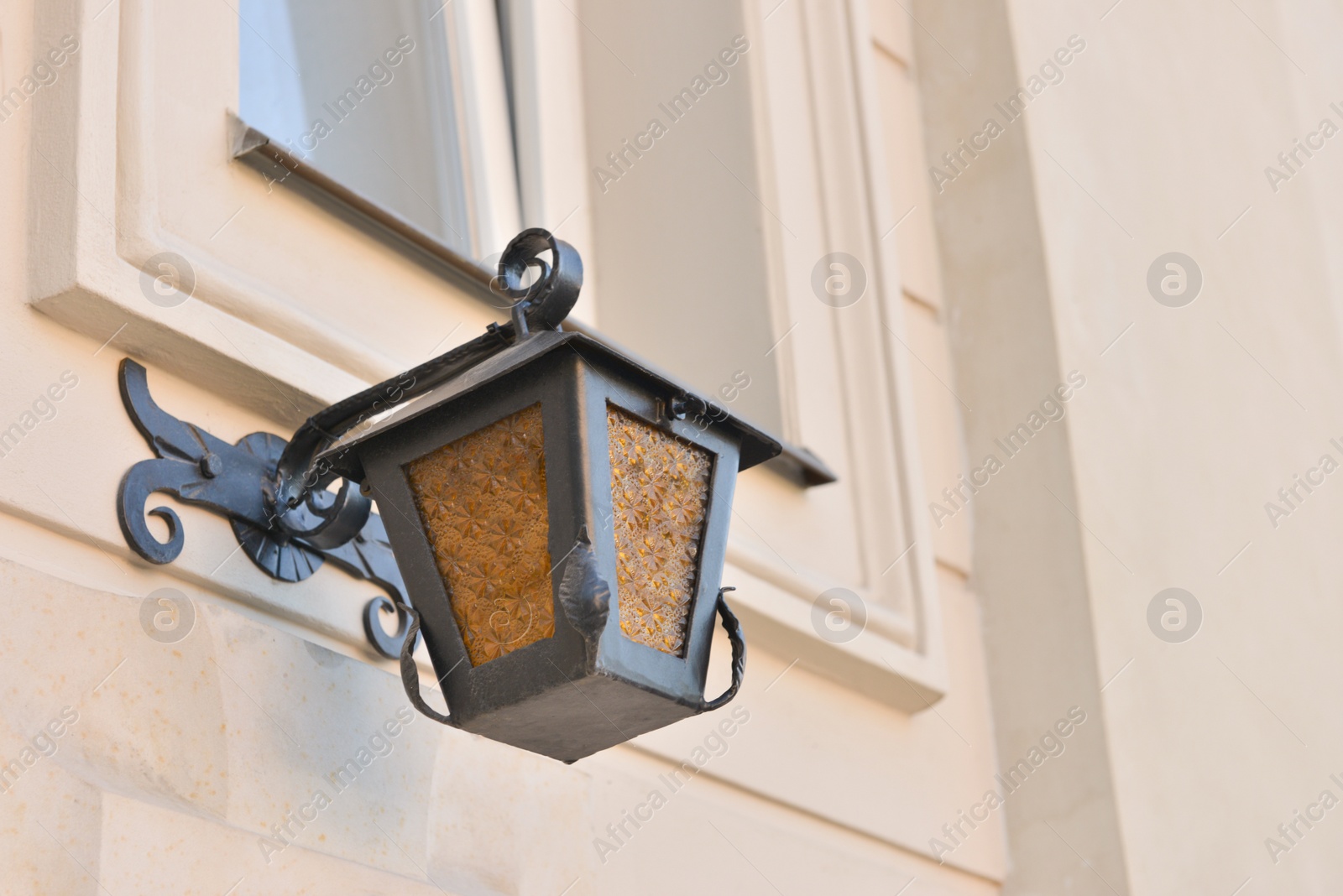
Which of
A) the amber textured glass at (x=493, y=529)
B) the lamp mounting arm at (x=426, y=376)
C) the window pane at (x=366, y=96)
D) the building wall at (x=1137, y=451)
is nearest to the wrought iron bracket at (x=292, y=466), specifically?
the lamp mounting arm at (x=426, y=376)

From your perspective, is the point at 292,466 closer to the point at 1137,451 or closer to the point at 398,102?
the point at 398,102

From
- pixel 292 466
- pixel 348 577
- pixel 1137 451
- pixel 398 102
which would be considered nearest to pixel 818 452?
pixel 1137 451

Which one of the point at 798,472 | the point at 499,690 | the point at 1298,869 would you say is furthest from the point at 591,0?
the point at 1298,869

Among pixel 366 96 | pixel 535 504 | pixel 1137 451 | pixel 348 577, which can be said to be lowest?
pixel 348 577

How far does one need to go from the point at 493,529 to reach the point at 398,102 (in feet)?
4.43

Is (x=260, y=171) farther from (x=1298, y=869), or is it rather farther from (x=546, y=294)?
(x=1298, y=869)

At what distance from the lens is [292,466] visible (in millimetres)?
1743

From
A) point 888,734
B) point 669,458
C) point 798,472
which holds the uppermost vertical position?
point 669,458

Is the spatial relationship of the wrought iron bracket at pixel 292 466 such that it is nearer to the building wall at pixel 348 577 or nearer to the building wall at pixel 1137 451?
the building wall at pixel 348 577

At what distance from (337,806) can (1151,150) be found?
2.67 metres

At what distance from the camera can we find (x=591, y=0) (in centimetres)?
308

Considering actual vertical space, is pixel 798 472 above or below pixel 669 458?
below

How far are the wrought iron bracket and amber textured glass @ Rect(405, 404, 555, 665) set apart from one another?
13 cm

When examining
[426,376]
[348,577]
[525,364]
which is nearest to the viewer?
[525,364]
